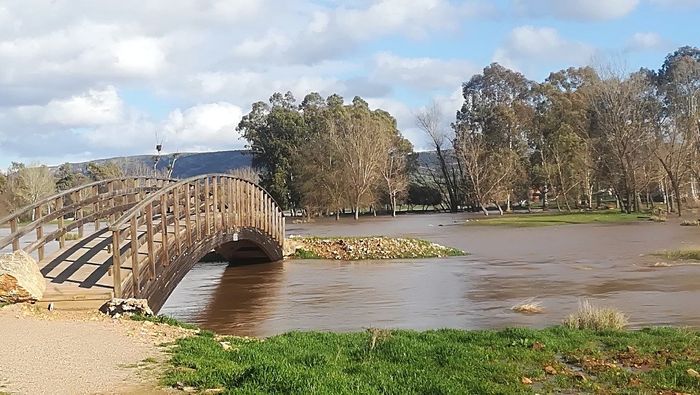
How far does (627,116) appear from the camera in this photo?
63.6 m

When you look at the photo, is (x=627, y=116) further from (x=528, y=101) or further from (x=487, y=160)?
(x=528, y=101)

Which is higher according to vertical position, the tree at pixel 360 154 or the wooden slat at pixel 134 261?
the tree at pixel 360 154

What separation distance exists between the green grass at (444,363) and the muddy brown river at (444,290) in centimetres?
389

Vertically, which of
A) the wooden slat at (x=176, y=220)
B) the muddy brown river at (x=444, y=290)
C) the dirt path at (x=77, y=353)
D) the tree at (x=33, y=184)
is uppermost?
the tree at (x=33, y=184)

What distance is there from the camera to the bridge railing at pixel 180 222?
507 inches

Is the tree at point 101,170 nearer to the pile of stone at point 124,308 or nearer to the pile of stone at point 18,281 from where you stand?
the pile of stone at point 18,281

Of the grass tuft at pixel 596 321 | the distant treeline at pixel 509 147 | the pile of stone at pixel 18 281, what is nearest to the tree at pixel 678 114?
the distant treeline at pixel 509 147

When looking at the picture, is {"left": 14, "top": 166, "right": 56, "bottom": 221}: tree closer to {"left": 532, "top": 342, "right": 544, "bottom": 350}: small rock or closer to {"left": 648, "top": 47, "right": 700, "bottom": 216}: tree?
{"left": 648, "top": 47, "right": 700, "bottom": 216}: tree

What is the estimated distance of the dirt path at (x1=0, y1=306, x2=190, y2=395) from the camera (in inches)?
272

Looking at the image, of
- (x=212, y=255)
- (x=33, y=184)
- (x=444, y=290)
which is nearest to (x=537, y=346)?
(x=444, y=290)

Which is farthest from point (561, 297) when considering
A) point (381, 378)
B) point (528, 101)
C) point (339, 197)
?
point (528, 101)

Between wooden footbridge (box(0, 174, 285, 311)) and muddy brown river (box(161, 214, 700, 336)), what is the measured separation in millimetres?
1710

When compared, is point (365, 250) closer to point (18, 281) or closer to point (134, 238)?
point (134, 238)

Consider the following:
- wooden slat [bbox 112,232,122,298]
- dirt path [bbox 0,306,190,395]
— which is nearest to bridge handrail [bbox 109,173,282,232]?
wooden slat [bbox 112,232,122,298]
